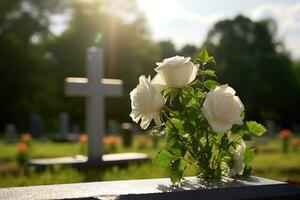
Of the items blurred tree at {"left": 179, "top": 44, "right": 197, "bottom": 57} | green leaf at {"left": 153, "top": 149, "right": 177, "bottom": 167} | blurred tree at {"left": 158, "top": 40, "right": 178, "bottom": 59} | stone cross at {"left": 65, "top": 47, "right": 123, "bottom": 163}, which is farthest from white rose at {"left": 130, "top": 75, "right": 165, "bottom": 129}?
blurred tree at {"left": 158, "top": 40, "right": 178, "bottom": 59}

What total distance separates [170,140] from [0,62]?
101ft

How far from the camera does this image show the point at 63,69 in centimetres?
3572

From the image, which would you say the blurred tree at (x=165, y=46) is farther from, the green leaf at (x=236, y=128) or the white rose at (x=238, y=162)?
the green leaf at (x=236, y=128)

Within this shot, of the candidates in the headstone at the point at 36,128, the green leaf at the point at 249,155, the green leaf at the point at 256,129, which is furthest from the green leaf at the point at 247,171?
the headstone at the point at 36,128

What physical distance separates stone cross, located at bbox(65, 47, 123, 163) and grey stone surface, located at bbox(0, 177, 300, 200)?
18.8 feet

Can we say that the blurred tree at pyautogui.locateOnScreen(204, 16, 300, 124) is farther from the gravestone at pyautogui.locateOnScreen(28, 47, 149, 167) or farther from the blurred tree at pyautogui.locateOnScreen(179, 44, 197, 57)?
the gravestone at pyautogui.locateOnScreen(28, 47, 149, 167)

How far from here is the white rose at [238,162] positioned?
2571 mm

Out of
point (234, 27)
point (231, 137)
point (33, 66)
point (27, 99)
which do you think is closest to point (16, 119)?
point (27, 99)

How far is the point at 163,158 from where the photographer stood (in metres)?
2.47

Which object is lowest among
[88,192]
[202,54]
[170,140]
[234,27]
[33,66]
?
[88,192]

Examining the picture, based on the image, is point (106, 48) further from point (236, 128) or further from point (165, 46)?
point (236, 128)

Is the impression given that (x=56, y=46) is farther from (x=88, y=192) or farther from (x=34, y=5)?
(x=88, y=192)

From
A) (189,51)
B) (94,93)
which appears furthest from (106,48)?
(94,93)

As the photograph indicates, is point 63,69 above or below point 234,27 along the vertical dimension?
below
